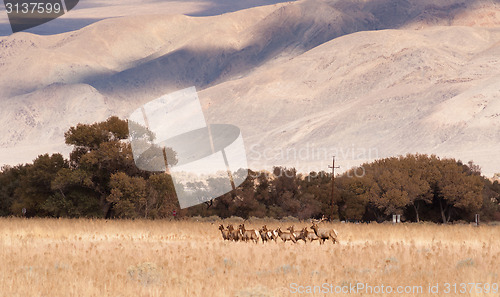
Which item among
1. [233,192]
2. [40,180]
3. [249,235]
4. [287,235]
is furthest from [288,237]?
[233,192]

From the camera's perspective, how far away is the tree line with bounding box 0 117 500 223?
37.9m

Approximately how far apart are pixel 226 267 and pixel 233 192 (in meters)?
52.5

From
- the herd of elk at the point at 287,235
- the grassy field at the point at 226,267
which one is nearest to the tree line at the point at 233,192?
the grassy field at the point at 226,267

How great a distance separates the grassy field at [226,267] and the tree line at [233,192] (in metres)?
14.5

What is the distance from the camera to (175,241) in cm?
2227

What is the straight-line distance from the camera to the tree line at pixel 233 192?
3791 cm

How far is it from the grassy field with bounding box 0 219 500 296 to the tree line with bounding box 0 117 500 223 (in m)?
14.5

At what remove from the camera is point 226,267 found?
15.8 meters

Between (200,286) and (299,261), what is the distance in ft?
14.7

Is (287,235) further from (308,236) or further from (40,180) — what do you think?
(40,180)

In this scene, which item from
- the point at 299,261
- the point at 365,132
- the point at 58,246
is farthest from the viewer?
the point at 365,132

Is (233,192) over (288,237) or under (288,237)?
under

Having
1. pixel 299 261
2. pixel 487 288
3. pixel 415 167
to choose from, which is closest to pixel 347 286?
pixel 487 288

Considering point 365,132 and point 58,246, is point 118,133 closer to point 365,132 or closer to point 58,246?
point 58,246
